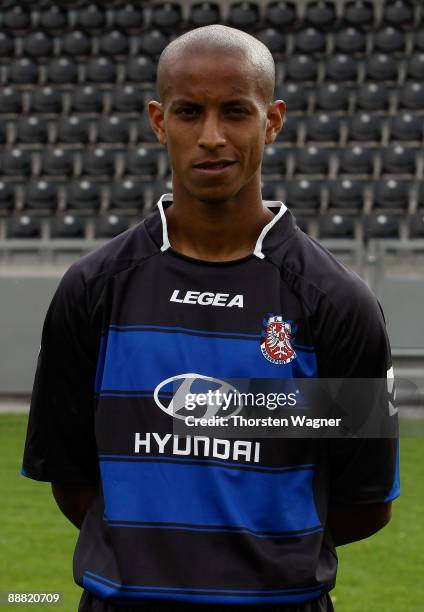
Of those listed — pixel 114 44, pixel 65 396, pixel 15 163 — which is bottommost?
pixel 15 163

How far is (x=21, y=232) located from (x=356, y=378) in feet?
40.8

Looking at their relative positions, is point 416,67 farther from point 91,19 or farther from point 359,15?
point 91,19

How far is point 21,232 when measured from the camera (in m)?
13.9

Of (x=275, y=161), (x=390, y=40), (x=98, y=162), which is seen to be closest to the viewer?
(x=275, y=161)

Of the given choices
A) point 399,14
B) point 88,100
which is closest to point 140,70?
point 88,100

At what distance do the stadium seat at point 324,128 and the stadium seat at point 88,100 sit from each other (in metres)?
2.80

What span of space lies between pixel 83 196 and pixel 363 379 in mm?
12867

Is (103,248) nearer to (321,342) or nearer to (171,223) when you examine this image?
(171,223)

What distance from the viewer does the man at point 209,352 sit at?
1664 mm

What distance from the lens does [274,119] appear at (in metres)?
1.80

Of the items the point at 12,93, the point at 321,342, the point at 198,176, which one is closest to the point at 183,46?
the point at 198,176

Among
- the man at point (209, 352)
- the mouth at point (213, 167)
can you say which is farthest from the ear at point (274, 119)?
the mouth at point (213, 167)

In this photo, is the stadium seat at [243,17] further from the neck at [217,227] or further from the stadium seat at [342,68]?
the neck at [217,227]

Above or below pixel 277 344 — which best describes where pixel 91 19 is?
below
